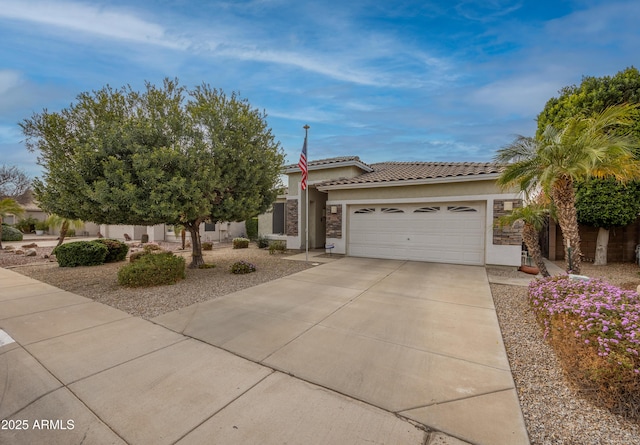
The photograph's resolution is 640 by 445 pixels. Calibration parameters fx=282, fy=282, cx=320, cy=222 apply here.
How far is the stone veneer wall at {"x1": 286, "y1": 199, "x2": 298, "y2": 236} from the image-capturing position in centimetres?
1459

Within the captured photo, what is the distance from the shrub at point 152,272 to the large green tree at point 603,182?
13.4m

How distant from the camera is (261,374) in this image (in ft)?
10.8

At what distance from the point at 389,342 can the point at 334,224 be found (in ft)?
29.0

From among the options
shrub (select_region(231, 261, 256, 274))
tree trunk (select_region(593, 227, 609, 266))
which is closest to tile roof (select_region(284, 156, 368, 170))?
shrub (select_region(231, 261, 256, 274))

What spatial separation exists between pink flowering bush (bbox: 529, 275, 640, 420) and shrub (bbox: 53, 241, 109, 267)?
13.5m

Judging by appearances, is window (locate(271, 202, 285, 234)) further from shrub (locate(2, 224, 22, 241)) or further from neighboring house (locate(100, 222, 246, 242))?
shrub (locate(2, 224, 22, 241))

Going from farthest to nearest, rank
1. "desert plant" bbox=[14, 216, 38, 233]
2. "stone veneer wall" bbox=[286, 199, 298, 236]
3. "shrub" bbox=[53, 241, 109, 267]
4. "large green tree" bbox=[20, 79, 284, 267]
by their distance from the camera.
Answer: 1. "desert plant" bbox=[14, 216, 38, 233]
2. "stone veneer wall" bbox=[286, 199, 298, 236]
3. "shrub" bbox=[53, 241, 109, 267]
4. "large green tree" bbox=[20, 79, 284, 267]

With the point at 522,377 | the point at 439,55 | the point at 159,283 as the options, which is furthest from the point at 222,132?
the point at 522,377

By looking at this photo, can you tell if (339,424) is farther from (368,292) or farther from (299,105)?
(299,105)

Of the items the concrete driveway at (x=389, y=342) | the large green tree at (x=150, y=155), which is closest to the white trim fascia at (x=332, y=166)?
the large green tree at (x=150, y=155)

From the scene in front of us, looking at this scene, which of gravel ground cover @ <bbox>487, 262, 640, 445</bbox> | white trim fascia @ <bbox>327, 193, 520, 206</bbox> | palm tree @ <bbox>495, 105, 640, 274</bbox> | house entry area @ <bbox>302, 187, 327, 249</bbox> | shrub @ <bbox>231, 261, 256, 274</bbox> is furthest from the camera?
house entry area @ <bbox>302, 187, 327, 249</bbox>

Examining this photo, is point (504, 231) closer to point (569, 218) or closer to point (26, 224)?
point (569, 218)

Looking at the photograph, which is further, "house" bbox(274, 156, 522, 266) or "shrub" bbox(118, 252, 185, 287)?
"house" bbox(274, 156, 522, 266)

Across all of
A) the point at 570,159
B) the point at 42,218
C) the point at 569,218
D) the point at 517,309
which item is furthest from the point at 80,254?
the point at 42,218
